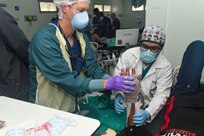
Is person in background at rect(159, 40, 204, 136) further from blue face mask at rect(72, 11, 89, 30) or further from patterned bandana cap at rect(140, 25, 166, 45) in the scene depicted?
blue face mask at rect(72, 11, 89, 30)

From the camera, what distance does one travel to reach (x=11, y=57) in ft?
4.57

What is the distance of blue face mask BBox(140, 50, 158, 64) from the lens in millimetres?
1496

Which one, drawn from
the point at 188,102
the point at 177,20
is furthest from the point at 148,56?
the point at 177,20

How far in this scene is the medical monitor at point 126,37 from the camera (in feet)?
9.57

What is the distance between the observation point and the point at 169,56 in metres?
2.23

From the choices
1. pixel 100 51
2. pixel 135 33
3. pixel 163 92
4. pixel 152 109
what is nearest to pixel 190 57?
pixel 163 92

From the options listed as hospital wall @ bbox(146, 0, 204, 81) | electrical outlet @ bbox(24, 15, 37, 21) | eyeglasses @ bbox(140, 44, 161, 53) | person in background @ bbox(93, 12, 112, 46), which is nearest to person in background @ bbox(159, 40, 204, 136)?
eyeglasses @ bbox(140, 44, 161, 53)

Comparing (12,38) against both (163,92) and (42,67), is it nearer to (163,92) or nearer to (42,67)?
(42,67)

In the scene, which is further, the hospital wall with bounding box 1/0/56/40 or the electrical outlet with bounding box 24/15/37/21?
the electrical outlet with bounding box 24/15/37/21

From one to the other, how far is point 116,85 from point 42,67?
1.43ft

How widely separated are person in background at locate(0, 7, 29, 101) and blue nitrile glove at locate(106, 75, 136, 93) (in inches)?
26.8

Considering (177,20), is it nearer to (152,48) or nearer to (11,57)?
(152,48)

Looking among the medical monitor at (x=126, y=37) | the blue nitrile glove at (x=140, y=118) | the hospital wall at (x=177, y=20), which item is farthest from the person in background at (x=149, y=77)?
the medical monitor at (x=126, y=37)

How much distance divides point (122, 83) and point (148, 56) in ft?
1.59
